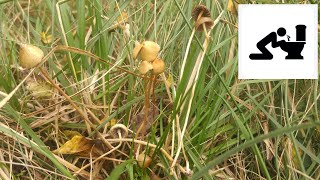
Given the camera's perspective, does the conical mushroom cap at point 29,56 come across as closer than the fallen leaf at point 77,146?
Yes

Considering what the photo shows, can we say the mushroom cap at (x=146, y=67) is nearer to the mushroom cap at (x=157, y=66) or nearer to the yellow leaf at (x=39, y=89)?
the mushroom cap at (x=157, y=66)

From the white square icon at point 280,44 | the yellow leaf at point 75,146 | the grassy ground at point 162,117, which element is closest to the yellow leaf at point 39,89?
the grassy ground at point 162,117

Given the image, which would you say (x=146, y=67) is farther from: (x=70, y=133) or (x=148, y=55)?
(x=70, y=133)

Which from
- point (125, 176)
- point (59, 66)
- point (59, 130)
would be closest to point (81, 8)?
point (59, 66)

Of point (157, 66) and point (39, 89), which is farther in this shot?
point (39, 89)

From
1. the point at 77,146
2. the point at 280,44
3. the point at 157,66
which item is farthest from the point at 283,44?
the point at 77,146

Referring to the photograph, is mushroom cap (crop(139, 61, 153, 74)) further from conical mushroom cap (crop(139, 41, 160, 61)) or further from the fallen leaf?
the fallen leaf
